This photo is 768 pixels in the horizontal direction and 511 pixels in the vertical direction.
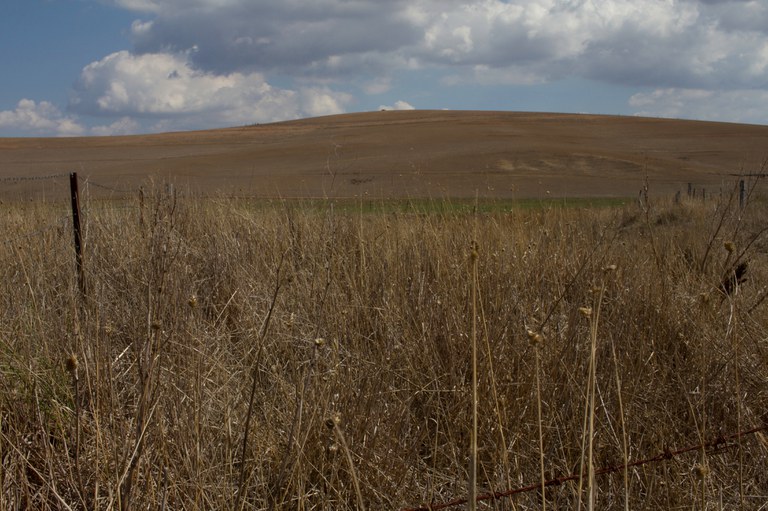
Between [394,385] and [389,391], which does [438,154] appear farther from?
[389,391]

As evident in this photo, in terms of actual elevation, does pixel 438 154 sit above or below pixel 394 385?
above

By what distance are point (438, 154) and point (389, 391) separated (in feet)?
151

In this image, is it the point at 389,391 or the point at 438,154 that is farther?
the point at 438,154

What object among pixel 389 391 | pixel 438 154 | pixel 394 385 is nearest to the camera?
pixel 389 391

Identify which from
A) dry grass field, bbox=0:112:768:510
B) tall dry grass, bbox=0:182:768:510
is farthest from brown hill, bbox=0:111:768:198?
tall dry grass, bbox=0:182:768:510

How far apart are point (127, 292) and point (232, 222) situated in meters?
3.50

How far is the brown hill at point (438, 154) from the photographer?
3447cm

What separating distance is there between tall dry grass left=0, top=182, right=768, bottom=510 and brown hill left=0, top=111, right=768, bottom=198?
2199 cm

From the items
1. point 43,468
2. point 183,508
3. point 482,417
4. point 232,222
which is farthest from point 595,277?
point 232,222

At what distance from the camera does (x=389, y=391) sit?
3.92 metres

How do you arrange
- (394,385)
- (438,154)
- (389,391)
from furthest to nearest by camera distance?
(438,154), (394,385), (389,391)

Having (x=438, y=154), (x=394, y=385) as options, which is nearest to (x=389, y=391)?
(x=394, y=385)

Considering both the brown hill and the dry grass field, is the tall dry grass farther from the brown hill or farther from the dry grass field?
the brown hill

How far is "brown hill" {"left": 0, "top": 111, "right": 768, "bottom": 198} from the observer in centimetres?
3447
